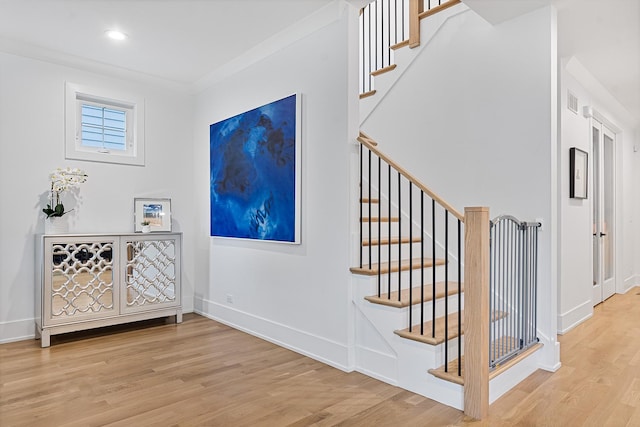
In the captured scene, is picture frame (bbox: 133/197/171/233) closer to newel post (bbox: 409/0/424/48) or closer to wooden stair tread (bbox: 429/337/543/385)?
newel post (bbox: 409/0/424/48)

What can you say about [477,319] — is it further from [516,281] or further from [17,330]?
[17,330]

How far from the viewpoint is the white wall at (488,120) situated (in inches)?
119

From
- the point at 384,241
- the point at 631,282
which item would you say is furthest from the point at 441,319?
the point at 631,282

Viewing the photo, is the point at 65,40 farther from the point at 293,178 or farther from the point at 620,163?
the point at 620,163

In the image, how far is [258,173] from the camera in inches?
150

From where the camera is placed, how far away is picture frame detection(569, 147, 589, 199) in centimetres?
411

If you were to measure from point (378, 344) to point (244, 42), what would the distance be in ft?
Result: 9.44

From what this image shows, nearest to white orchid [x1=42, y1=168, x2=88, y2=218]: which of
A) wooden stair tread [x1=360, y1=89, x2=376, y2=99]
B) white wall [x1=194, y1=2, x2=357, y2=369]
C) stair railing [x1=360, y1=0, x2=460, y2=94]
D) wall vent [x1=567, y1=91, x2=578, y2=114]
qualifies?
white wall [x1=194, y1=2, x2=357, y2=369]

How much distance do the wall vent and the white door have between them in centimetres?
82

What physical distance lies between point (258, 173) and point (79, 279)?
1880 mm

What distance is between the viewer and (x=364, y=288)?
2922mm

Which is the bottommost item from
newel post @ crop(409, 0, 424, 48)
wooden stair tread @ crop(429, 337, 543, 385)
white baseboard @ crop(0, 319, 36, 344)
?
white baseboard @ crop(0, 319, 36, 344)

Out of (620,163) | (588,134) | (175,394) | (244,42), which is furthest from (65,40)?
(620,163)

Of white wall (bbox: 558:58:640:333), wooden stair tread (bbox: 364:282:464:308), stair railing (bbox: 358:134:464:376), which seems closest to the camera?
stair railing (bbox: 358:134:464:376)
